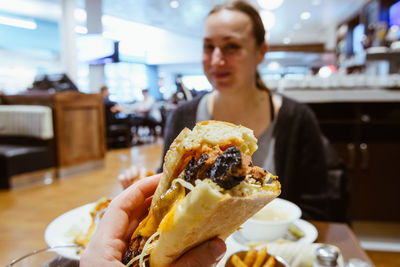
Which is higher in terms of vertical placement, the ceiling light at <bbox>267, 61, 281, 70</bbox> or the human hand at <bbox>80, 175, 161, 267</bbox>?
the ceiling light at <bbox>267, 61, 281, 70</bbox>

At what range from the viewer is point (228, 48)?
1.47m

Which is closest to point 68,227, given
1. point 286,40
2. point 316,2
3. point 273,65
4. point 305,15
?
point 316,2

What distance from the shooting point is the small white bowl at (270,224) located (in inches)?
35.5

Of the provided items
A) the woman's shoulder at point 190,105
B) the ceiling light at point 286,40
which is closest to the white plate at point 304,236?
the woman's shoulder at point 190,105

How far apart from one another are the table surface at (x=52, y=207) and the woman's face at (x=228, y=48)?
785 millimetres

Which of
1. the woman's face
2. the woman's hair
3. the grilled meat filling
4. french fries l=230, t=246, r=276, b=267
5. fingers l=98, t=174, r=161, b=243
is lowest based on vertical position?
french fries l=230, t=246, r=276, b=267

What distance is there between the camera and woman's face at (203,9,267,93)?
1.45 metres

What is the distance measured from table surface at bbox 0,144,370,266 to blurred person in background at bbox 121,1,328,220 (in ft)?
1.55

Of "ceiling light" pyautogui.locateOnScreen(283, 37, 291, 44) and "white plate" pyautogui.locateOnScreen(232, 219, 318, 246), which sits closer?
"white plate" pyautogui.locateOnScreen(232, 219, 318, 246)

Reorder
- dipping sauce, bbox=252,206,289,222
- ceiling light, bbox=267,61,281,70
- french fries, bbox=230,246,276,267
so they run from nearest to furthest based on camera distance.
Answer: french fries, bbox=230,246,276,267 → dipping sauce, bbox=252,206,289,222 → ceiling light, bbox=267,61,281,70

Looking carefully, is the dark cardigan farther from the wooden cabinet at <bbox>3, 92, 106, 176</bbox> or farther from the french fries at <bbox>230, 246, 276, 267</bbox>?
the wooden cabinet at <bbox>3, 92, 106, 176</bbox>

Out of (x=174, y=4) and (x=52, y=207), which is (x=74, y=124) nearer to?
(x=52, y=207)

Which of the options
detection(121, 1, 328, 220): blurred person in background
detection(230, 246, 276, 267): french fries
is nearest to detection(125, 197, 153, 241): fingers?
detection(230, 246, 276, 267): french fries

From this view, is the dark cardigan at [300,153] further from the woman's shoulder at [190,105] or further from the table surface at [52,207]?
the table surface at [52,207]
